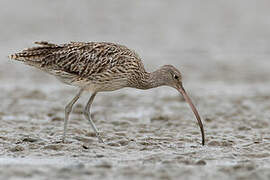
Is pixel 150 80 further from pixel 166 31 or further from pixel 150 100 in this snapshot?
pixel 166 31

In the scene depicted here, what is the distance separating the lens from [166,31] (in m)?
21.8

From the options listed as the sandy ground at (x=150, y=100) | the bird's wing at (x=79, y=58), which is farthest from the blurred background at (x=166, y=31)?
the bird's wing at (x=79, y=58)

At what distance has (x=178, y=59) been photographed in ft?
61.1

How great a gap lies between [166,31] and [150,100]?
8.12 metres

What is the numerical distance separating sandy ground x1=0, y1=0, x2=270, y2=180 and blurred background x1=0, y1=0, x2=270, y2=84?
0.04m

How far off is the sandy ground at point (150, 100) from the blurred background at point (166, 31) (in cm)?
4

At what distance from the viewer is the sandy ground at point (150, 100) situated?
851 cm

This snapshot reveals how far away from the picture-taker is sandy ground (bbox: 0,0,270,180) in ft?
27.9

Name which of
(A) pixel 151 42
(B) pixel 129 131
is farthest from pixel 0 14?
(B) pixel 129 131

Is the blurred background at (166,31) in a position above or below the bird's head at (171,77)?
above

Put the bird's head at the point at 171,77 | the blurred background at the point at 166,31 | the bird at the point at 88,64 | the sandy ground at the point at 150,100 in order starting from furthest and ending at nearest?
1. the blurred background at the point at 166,31
2. the bird's head at the point at 171,77
3. the bird at the point at 88,64
4. the sandy ground at the point at 150,100

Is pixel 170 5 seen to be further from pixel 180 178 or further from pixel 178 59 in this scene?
pixel 180 178

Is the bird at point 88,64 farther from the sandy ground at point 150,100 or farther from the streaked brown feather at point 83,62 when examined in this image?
the sandy ground at point 150,100

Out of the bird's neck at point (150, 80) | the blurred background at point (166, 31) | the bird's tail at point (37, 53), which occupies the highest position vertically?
the blurred background at point (166, 31)
